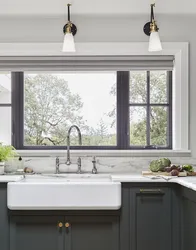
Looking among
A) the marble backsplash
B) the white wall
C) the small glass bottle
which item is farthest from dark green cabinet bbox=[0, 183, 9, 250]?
the white wall

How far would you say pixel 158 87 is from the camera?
395cm

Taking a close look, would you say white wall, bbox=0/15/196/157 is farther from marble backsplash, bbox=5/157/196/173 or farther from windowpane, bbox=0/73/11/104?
marble backsplash, bbox=5/157/196/173

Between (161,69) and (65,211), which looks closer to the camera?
(65,211)

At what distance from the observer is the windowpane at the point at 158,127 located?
393cm

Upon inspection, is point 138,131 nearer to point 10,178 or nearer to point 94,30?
point 94,30

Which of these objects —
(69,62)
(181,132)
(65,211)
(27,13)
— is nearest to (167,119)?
(181,132)

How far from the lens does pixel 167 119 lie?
3932 millimetres

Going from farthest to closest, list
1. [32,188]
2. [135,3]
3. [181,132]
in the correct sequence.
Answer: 1. [181,132]
2. [135,3]
3. [32,188]

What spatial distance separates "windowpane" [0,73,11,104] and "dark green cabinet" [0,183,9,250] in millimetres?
1080

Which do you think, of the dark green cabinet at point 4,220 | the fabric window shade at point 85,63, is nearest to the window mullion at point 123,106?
the fabric window shade at point 85,63

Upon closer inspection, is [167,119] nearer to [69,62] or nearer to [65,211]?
[69,62]

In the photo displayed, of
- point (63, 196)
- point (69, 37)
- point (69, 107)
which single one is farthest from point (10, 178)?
point (69, 37)

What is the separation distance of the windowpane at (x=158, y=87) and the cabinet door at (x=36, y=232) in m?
1.56

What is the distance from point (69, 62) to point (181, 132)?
127 centimetres
